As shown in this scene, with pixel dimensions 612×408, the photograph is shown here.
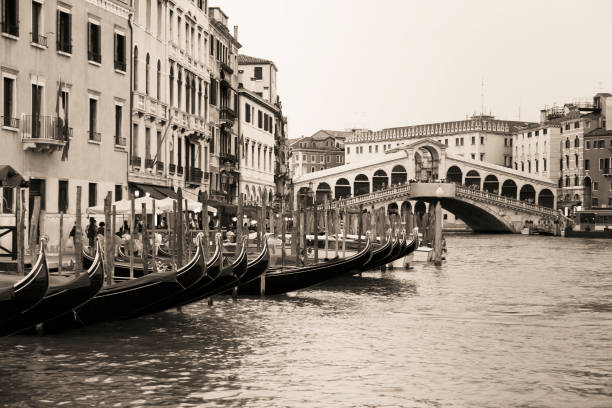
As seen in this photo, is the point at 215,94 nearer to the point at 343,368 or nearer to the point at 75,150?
the point at 75,150

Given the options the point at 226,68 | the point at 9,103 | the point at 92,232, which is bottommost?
the point at 92,232

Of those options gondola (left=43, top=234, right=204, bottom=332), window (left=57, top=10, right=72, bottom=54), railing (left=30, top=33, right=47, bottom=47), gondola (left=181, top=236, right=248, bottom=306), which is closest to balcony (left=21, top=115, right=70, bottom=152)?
railing (left=30, top=33, right=47, bottom=47)

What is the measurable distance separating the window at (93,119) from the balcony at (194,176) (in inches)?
302

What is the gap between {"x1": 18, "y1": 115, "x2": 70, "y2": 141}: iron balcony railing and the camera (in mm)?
19328

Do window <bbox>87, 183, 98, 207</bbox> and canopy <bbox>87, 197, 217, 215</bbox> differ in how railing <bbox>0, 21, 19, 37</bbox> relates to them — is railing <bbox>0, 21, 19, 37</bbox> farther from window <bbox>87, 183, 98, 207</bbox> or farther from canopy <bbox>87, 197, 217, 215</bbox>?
window <bbox>87, 183, 98, 207</bbox>

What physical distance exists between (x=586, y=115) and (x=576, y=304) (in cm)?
5430

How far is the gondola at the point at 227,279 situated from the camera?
13531 millimetres

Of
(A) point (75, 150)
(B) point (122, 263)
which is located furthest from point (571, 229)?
(B) point (122, 263)

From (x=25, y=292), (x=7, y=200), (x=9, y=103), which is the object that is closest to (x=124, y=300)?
(x=25, y=292)

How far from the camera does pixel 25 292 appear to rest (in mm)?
9109

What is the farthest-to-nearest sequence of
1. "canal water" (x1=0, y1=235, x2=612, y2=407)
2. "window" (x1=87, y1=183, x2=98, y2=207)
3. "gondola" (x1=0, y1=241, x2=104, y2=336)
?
"window" (x1=87, y1=183, x2=98, y2=207) → "gondola" (x1=0, y1=241, x2=104, y2=336) → "canal water" (x1=0, y1=235, x2=612, y2=407)

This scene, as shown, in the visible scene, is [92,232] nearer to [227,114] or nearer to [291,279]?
[291,279]

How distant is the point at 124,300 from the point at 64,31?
10.3 meters

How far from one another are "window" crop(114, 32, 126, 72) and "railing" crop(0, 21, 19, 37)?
431 cm
